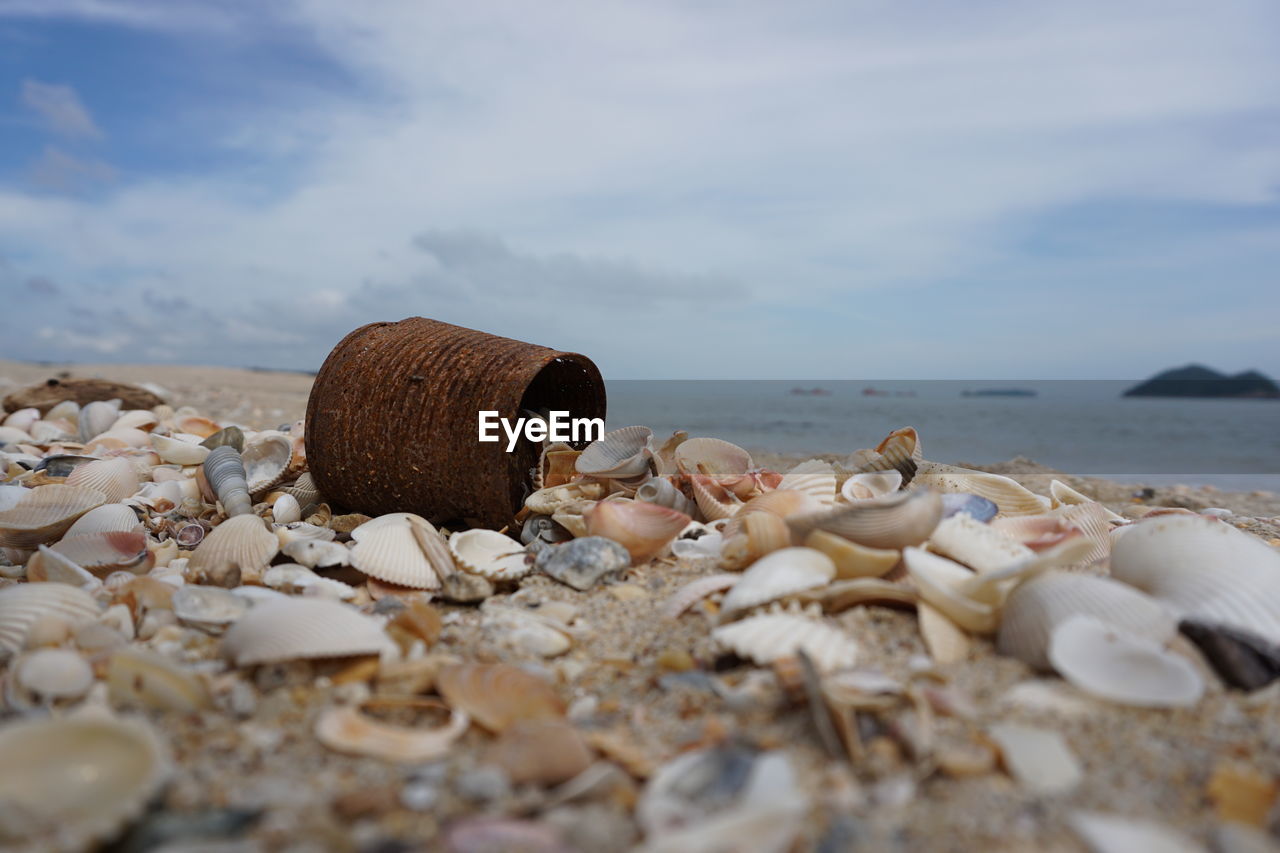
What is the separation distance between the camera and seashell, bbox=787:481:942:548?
98.9 inches

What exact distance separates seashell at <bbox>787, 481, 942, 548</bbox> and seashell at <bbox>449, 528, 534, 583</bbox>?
1158 mm

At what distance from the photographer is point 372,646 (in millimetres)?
2146

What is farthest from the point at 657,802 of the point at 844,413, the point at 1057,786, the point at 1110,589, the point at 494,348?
the point at 844,413

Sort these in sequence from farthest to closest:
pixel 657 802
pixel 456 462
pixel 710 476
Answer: pixel 710 476, pixel 456 462, pixel 657 802

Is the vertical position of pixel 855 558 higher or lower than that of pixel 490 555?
higher

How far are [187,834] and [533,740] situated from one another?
0.64 metres

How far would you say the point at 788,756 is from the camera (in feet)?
5.58

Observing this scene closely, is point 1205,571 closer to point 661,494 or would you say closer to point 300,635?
point 661,494

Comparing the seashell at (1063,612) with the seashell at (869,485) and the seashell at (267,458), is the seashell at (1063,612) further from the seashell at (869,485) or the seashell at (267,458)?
the seashell at (267,458)

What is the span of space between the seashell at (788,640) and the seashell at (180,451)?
13.4ft

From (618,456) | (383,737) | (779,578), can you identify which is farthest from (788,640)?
(618,456)

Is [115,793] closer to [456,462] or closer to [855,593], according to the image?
[855,593]

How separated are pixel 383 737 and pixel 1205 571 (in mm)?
2230

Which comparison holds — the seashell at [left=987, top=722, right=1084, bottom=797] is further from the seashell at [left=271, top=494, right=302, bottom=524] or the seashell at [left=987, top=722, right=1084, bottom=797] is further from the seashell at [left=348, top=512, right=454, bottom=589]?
the seashell at [left=271, top=494, right=302, bottom=524]
